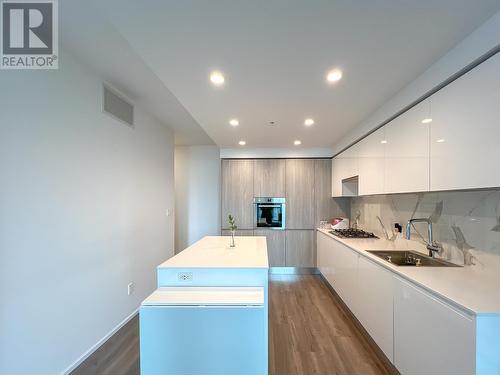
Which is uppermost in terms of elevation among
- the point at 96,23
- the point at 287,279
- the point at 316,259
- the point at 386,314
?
the point at 96,23

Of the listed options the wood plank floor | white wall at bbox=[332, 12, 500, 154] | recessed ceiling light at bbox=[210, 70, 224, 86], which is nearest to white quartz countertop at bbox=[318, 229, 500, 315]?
the wood plank floor

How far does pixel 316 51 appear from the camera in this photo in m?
1.55

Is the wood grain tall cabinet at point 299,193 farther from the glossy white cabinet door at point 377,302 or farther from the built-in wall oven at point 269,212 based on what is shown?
the glossy white cabinet door at point 377,302

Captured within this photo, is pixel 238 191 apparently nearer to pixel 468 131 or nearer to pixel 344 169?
pixel 344 169

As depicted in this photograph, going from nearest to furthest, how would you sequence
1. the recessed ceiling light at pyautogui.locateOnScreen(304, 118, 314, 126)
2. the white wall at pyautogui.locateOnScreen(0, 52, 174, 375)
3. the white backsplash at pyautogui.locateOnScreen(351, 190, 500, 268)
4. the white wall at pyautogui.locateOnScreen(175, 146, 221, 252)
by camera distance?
the white wall at pyautogui.locateOnScreen(0, 52, 174, 375)
the white backsplash at pyautogui.locateOnScreen(351, 190, 500, 268)
the recessed ceiling light at pyautogui.locateOnScreen(304, 118, 314, 126)
the white wall at pyautogui.locateOnScreen(175, 146, 221, 252)

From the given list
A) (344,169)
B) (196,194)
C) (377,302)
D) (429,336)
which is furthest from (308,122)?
(196,194)

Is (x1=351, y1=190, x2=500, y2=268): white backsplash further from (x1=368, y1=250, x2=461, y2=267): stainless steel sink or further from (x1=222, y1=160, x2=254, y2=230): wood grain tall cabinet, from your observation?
(x1=222, y1=160, x2=254, y2=230): wood grain tall cabinet

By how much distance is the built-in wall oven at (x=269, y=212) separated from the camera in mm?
4504

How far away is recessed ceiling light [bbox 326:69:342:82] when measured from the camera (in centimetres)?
179

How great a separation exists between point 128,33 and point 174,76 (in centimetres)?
49

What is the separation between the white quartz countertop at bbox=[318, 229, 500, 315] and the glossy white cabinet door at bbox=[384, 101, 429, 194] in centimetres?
65

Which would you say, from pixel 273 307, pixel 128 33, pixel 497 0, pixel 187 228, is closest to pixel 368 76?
pixel 497 0

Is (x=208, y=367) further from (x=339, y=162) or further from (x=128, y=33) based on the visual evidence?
(x=339, y=162)

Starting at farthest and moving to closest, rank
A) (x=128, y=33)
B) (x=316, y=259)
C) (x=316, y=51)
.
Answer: (x=316, y=259) → (x=316, y=51) → (x=128, y=33)
